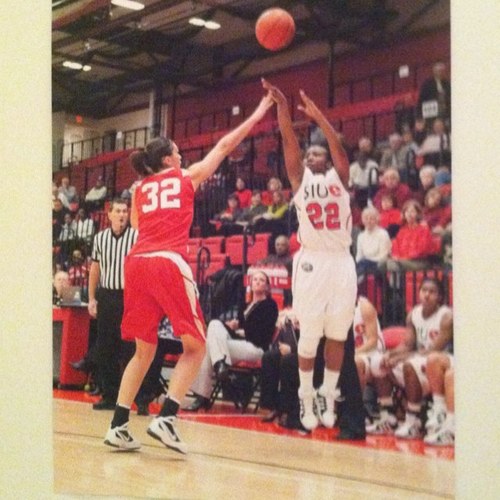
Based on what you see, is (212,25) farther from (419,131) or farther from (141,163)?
(419,131)

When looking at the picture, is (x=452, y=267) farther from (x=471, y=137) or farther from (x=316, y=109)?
(x=316, y=109)

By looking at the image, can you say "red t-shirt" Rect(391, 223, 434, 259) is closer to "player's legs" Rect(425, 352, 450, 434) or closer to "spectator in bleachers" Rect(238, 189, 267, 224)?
"player's legs" Rect(425, 352, 450, 434)

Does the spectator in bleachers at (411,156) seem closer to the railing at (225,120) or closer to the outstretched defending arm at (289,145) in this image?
the railing at (225,120)

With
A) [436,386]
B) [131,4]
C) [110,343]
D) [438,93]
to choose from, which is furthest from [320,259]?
[131,4]

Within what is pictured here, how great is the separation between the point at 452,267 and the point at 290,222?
0.59 meters

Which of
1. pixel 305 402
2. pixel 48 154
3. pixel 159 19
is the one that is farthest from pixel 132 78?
pixel 305 402

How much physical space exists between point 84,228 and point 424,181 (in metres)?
1.35

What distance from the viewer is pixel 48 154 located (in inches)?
118

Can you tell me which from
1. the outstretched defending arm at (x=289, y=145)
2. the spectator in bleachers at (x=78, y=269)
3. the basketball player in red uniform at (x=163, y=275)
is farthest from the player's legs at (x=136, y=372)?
the outstretched defending arm at (x=289, y=145)

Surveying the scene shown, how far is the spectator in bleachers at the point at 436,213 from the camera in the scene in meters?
2.57

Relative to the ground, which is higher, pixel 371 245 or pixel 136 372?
pixel 371 245

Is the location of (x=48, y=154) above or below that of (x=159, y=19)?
below

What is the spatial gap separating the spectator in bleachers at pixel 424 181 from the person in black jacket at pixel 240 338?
2.01 feet

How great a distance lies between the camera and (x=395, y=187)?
260cm
